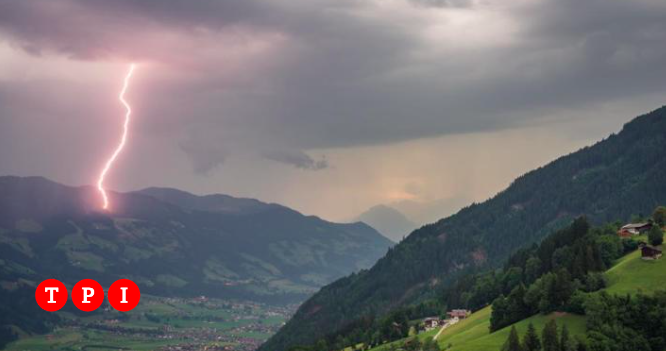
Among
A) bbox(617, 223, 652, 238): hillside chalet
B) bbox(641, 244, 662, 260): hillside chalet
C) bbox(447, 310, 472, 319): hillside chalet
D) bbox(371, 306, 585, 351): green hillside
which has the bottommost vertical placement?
bbox(371, 306, 585, 351): green hillside

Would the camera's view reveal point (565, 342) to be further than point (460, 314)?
No

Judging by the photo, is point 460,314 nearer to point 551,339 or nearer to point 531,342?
point 531,342

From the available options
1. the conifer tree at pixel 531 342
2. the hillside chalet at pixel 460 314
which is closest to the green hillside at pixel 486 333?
the conifer tree at pixel 531 342

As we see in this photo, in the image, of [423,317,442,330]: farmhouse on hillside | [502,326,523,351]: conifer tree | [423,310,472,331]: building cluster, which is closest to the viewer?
[502,326,523,351]: conifer tree

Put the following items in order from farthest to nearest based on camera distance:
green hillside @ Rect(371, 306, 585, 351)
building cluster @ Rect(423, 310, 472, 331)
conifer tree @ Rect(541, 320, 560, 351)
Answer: building cluster @ Rect(423, 310, 472, 331) → green hillside @ Rect(371, 306, 585, 351) → conifer tree @ Rect(541, 320, 560, 351)

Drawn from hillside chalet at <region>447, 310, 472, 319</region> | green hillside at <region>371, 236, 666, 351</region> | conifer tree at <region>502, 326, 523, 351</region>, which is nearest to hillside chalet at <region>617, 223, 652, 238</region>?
green hillside at <region>371, 236, 666, 351</region>

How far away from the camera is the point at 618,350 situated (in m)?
113

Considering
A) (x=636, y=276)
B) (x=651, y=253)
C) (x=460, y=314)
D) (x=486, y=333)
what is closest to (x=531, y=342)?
(x=486, y=333)

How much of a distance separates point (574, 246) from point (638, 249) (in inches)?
485

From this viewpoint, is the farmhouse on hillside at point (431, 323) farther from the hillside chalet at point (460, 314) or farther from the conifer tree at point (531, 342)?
the conifer tree at point (531, 342)

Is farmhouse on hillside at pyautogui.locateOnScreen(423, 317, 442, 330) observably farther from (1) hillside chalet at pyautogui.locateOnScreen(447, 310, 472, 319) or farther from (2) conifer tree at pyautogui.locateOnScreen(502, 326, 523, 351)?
(2) conifer tree at pyautogui.locateOnScreen(502, 326, 523, 351)

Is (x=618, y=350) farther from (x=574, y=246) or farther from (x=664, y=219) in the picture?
(x=664, y=219)

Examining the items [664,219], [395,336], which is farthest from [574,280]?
[395,336]


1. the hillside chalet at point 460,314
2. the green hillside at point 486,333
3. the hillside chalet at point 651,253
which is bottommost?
the green hillside at point 486,333
